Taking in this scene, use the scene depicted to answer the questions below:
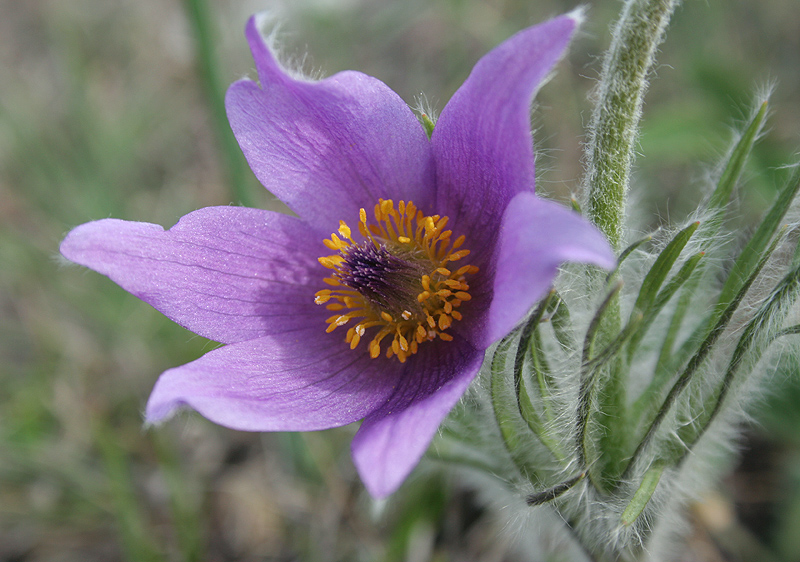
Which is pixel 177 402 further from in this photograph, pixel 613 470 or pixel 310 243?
pixel 613 470

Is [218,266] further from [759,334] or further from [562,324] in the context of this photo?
[759,334]

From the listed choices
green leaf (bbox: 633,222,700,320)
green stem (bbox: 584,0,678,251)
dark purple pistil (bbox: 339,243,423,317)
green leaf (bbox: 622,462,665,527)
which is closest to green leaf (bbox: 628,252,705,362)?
green leaf (bbox: 633,222,700,320)

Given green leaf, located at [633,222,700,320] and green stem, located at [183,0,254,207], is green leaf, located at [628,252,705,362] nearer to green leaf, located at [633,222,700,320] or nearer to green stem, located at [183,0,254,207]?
green leaf, located at [633,222,700,320]

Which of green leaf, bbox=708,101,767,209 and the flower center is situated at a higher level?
green leaf, bbox=708,101,767,209

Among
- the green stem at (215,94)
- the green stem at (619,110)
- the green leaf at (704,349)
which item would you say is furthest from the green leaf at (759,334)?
the green stem at (215,94)

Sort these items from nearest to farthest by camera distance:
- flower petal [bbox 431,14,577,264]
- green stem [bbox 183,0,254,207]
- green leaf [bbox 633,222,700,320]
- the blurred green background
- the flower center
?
flower petal [bbox 431,14,577,264]
green leaf [bbox 633,222,700,320]
the flower center
green stem [bbox 183,0,254,207]
the blurred green background

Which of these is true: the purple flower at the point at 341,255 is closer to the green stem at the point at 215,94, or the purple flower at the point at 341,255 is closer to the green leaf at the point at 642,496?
the green leaf at the point at 642,496

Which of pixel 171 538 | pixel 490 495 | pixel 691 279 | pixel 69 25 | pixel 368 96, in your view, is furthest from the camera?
pixel 69 25

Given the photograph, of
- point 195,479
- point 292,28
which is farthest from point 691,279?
point 292,28
